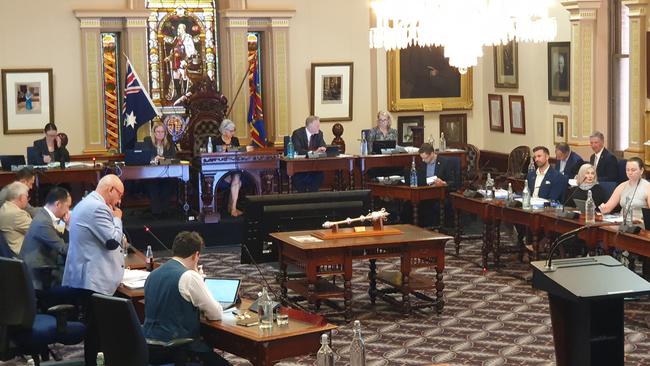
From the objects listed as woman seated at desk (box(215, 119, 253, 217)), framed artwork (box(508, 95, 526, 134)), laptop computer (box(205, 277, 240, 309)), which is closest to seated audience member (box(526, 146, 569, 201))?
woman seated at desk (box(215, 119, 253, 217))

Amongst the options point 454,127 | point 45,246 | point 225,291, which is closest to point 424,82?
point 454,127

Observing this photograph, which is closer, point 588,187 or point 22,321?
point 22,321

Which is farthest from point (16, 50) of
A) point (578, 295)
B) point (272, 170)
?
point (578, 295)

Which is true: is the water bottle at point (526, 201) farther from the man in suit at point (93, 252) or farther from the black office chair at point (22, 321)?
the black office chair at point (22, 321)

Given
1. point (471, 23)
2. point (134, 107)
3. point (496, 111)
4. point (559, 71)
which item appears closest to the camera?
point (471, 23)

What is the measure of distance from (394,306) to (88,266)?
3.50 m

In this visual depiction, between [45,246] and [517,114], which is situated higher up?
[517,114]

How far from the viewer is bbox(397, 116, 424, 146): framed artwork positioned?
18.8 m

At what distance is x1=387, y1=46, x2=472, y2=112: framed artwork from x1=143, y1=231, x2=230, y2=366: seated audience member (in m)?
11.8

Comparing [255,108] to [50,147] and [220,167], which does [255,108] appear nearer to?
[220,167]

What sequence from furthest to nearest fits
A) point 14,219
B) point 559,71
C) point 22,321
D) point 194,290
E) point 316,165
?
point 559,71 → point 316,165 → point 14,219 → point 22,321 → point 194,290

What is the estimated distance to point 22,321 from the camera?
316 inches

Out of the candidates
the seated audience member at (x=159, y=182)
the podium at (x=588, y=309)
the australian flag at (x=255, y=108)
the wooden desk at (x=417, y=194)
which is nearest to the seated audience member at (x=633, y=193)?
the wooden desk at (x=417, y=194)

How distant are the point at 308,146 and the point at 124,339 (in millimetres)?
9984
